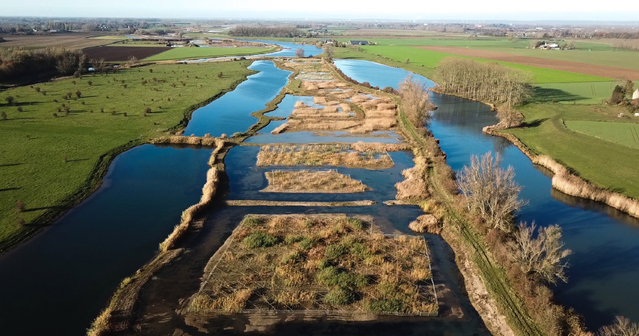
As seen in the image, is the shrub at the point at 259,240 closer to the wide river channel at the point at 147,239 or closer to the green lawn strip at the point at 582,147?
the wide river channel at the point at 147,239

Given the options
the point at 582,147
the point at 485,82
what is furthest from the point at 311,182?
the point at 485,82

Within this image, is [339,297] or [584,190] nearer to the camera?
[339,297]

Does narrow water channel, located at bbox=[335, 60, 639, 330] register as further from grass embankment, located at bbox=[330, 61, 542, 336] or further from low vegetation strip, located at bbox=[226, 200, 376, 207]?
low vegetation strip, located at bbox=[226, 200, 376, 207]

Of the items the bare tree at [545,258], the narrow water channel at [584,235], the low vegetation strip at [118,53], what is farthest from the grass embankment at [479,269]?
the low vegetation strip at [118,53]

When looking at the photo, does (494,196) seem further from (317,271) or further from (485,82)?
(485,82)

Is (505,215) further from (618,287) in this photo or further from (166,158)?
(166,158)

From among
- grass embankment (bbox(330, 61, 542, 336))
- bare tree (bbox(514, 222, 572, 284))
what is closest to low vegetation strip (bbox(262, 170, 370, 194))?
grass embankment (bbox(330, 61, 542, 336))

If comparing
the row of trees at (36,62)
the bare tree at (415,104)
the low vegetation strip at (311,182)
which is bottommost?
the low vegetation strip at (311,182)
